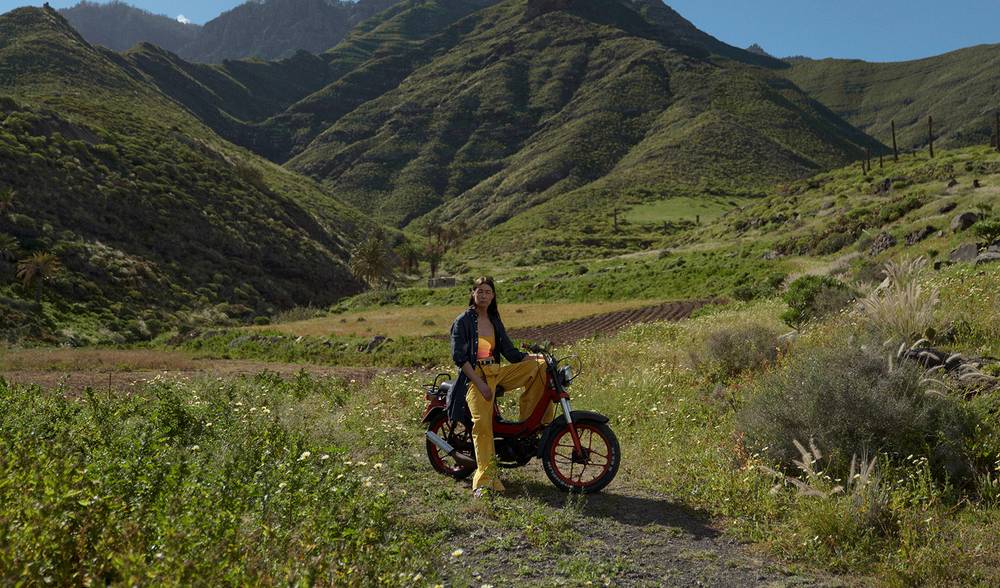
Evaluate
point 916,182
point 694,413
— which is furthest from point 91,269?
point 916,182

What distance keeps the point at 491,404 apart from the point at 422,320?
117ft

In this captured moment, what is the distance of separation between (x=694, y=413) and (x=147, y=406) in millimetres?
7760

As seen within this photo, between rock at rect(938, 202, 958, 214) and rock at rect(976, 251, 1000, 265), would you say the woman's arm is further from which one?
rock at rect(938, 202, 958, 214)

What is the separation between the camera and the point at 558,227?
10144 cm

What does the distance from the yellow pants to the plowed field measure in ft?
58.1

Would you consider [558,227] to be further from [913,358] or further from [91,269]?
[913,358]

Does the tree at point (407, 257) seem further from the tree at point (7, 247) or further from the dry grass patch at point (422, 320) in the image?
the tree at point (7, 247)

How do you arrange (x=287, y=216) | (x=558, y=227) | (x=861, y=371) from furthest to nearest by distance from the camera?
(x=558, y=227) → (x=287, y=216) → (x=861, y=371)

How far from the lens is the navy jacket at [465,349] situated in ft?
20.8

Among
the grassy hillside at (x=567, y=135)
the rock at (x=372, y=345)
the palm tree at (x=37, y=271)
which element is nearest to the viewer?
the rock at (x=372, y=345)

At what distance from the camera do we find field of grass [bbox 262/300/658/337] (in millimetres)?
35031

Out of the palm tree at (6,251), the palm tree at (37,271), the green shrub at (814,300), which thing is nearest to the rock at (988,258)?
the green shrub at (814,300)

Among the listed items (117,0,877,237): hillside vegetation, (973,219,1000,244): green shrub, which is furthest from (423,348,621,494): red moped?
(117,0,877,237): hillside vegetation

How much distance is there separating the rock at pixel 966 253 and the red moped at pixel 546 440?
15381 millimetres
